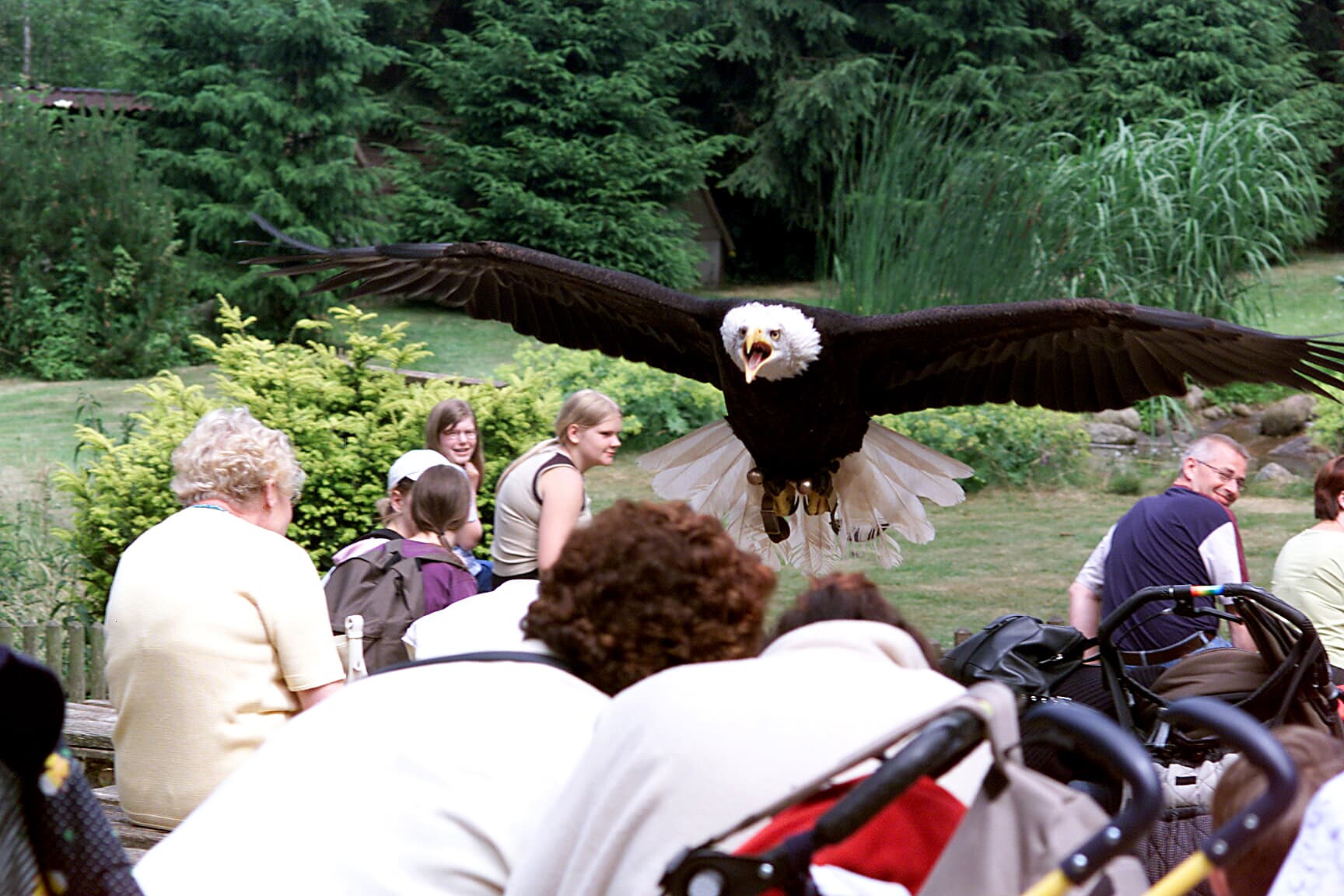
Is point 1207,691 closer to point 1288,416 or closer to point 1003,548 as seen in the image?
point 1003,548

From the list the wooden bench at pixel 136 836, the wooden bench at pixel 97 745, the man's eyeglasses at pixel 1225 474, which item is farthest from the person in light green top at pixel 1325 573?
the wooden bench at pixel 97 745

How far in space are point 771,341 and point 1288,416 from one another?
378 inches

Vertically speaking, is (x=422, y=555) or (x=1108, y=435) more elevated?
(x=422, y=555)

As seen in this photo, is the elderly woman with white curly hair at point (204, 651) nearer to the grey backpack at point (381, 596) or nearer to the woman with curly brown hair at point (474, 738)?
the grey backpack at point (381, 596)

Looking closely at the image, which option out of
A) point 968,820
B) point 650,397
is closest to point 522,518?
point 968,820

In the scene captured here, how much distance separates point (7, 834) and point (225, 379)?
5334mm

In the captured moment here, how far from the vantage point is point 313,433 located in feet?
19.9

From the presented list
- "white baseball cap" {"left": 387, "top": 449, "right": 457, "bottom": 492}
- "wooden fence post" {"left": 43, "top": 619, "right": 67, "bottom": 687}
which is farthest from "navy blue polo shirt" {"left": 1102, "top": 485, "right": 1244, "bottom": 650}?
"wooden fence post" {"left": 43, "top": 619, "right": 67, "bottom": 687}

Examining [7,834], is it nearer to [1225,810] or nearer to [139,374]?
[1225,810]

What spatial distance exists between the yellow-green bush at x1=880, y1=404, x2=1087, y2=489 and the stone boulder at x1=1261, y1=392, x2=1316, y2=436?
2.88 metres

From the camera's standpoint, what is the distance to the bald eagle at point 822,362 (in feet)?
16.7

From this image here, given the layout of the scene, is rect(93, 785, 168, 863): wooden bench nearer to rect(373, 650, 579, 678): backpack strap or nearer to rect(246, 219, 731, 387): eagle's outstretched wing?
rect(373, 650, 579, 678): backpack strap

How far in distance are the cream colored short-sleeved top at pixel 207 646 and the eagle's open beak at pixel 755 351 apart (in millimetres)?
2497

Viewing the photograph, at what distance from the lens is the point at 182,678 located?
8.95ft
